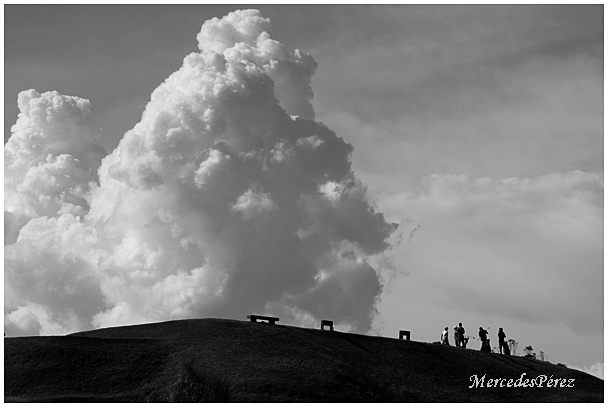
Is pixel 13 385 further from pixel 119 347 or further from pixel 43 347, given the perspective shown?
pixel 119 347

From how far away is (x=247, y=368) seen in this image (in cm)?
4834

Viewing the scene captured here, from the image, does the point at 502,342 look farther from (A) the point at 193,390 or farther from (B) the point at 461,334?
(A) the point at 193,390

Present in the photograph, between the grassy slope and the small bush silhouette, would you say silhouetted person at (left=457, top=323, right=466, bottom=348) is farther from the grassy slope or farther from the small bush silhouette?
the small bush silhouette

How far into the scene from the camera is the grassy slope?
45500 millimetres

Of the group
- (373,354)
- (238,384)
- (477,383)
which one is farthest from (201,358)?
(477,383)

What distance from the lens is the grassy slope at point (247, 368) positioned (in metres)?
45.5

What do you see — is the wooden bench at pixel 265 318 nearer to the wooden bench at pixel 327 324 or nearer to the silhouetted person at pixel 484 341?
the wooden bench at pixel 327 324
